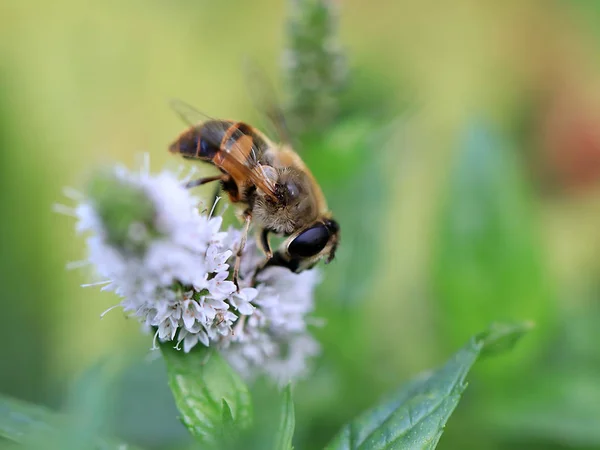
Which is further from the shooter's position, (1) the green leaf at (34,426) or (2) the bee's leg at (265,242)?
(2) the bee's leg at (265,242)

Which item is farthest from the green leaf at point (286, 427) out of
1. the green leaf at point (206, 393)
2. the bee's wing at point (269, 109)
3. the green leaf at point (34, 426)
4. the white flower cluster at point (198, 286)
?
the bee's wing at point (269, 109)

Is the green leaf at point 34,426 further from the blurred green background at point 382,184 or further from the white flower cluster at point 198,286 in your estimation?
the white flower cluster at point 198,286

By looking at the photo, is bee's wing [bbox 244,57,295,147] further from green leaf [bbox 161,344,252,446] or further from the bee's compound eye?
green leaf [bbox 161,344,252,446]

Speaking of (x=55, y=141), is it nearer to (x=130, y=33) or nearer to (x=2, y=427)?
(x=130, y=33)

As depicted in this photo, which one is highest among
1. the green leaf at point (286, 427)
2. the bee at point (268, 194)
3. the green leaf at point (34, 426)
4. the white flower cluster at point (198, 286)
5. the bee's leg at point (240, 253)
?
the bee at point (268, 194)

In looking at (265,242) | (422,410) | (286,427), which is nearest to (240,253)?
(265,242)

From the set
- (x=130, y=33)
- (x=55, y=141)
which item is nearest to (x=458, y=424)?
(x=55, y=141)

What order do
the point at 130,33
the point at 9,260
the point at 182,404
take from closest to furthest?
the point at 182,404 < the point at 9,260 < the point at 130,33
